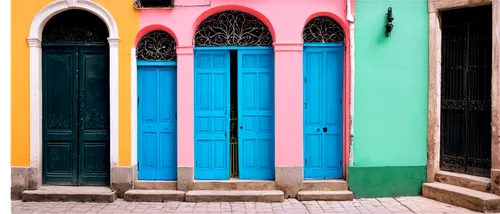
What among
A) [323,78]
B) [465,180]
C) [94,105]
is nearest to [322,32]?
[323,78]

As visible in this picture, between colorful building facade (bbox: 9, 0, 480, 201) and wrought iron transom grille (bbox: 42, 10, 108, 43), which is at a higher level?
wrought iron transom grille (bbox: 42, 10, 108, 43)

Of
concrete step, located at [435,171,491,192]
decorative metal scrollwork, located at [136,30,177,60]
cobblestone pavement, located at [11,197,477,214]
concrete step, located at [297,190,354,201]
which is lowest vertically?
cobblestone pavement, located at [11,197,477,214]

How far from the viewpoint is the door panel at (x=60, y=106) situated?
884cm

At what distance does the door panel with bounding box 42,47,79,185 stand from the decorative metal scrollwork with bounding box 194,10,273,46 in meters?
2.33

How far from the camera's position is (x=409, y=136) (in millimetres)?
8664

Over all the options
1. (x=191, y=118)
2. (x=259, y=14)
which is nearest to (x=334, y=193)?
(x=191, y=118)

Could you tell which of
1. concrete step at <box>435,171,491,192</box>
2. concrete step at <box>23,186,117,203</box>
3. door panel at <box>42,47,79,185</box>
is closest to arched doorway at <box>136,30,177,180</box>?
concrete step at <box>23,186,117,203</box>

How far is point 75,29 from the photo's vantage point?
883 centimetres

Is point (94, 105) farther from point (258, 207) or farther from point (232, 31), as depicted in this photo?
point (258, 207)

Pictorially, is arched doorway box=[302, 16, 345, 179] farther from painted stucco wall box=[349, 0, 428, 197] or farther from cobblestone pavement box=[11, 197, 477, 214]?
cobblestone pavement box=[11, 197, 477, 214]

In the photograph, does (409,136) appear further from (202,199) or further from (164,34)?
(164,34)

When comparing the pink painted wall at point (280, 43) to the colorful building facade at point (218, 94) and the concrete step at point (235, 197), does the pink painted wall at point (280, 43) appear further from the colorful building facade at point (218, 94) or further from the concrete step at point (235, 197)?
the concrete step at point (235, 197)

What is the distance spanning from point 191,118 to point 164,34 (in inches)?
61.7

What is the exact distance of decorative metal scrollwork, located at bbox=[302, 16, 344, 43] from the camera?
8805 mm
